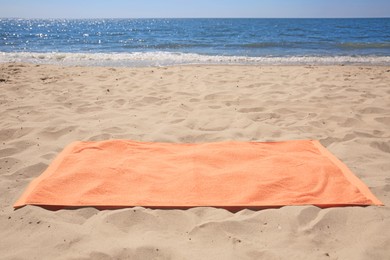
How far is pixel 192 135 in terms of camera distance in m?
3.35

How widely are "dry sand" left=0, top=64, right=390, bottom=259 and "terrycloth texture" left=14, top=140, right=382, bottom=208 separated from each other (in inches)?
4.2

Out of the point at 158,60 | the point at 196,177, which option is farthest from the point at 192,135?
the point at 158,60

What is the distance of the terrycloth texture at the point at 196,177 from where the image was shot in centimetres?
214

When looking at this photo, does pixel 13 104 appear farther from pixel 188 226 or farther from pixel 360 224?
pixel 360 224

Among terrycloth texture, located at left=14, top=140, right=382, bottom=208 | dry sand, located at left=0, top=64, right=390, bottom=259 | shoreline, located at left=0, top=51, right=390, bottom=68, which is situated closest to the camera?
dry sand, located at left=0, top=64, right=390, bottom=259

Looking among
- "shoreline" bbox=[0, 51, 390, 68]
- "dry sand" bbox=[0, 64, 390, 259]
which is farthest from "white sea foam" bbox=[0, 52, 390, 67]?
"dry sand" bbox=[0, 64, 390, 259]

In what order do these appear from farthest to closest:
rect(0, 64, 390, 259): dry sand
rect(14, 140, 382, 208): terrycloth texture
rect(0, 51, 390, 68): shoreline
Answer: rect(0, 51, 390, 68): shoreline < rect(14, 140, 382, 208): terrycloth texture < rect(0, 64, 390, 259): dry sand

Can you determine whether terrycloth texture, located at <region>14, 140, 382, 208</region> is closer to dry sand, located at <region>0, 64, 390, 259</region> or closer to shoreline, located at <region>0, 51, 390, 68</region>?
dry sand, located at <region>0, 64, 390, 259</region>

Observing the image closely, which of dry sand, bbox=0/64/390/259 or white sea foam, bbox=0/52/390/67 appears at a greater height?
white sea foam, bbox=0/52/390/67

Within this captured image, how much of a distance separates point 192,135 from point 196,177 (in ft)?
3.23

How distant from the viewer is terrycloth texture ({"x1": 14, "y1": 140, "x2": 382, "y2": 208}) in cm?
214

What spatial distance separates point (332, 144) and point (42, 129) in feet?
10.1

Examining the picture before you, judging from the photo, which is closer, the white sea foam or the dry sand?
the dry sand

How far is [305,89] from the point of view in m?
5.20
